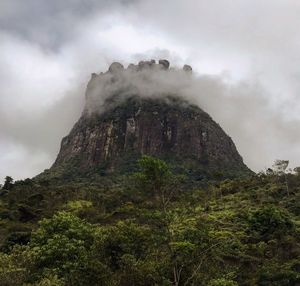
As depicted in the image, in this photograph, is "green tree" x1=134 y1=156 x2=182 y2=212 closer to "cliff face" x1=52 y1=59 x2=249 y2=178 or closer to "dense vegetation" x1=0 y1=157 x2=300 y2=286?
"dense vegetation" x1=0 y1=157 x2=300 y2=286

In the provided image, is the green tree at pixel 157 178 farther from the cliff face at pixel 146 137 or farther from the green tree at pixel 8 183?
the cliff face at pixel 146 137

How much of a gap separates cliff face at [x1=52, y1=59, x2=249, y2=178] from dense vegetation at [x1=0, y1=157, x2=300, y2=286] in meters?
96.4

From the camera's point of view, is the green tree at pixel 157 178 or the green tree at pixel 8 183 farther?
the green tree at pixel 8 183

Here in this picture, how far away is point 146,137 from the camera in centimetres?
18125

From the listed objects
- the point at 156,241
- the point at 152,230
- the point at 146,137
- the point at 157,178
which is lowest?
the point at 156,241

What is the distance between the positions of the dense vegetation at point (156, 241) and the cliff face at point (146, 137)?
3795 inches

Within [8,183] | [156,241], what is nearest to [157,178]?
[156,241]

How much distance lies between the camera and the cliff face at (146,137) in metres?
171

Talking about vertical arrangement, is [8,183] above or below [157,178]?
above

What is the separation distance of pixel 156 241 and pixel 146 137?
152 meters

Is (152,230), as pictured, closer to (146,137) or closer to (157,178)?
(157,178)

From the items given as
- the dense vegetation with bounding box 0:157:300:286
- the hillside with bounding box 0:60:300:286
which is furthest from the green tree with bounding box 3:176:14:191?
the dense vegetation with bounding box 0:157:300:286

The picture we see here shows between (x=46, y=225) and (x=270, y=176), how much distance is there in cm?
5870

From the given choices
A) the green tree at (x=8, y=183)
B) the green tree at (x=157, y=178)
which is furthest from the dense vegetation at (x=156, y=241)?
the green tree at (x=8, y=183)
